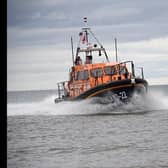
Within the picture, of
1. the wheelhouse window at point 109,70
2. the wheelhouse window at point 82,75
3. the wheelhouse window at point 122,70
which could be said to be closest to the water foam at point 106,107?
the wheelhouse window at point 82,75

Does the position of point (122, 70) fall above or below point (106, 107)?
above

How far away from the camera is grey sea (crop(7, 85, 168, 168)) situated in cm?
662

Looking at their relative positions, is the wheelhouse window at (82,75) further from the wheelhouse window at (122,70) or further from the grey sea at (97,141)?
the wheelhouse window at (122,70)

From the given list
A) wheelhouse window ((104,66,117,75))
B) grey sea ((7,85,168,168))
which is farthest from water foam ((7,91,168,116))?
wheelhouse window ((104,66,117,75))

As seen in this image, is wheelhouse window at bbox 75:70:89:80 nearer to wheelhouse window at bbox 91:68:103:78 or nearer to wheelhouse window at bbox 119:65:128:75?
wheelhouse window at bbox 91:68:103:78

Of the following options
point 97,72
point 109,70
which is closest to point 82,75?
point 97,72

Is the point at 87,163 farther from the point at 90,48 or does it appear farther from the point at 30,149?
the point at 90,48

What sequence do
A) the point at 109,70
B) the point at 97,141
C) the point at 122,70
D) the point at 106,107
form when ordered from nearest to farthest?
the point at 97,141, the point at 106,107, the point at 109,70, the point at 122,70

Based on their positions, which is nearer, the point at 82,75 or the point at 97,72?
the point at 97,72

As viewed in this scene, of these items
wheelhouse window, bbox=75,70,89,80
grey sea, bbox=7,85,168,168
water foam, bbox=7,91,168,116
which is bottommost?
grey sea, bbox=7,85,168,168

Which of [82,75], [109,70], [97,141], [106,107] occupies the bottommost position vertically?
[97,141]

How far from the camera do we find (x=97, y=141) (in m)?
9.48

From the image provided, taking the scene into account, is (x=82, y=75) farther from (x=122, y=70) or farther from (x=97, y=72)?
(x=122, y=70)

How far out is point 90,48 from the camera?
61.6 ft
